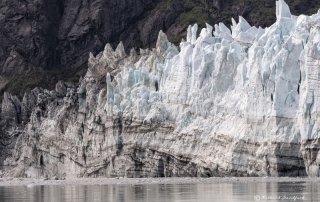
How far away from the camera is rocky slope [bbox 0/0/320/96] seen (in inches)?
4779

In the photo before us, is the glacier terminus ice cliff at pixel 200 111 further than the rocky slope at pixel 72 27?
No

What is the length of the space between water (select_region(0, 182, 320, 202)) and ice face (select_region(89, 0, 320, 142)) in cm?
511

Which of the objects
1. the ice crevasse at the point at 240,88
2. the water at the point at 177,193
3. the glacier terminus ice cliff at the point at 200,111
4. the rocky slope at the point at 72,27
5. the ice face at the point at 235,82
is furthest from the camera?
the rocky slope at the point at 72,27

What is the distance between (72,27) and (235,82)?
70.4 m

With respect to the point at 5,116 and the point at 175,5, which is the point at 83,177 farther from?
the point at 175,5

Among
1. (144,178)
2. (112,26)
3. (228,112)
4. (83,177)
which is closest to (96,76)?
(83,177)

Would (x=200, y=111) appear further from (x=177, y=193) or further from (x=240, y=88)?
(x=177, y=193)

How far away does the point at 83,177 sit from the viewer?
71.2 m

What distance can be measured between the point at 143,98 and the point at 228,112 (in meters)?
8.81

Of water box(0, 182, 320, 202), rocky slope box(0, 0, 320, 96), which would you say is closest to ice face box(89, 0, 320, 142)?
water box(0, 182, 320, 202)

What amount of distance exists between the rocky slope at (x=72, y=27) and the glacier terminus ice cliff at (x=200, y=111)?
136 feet

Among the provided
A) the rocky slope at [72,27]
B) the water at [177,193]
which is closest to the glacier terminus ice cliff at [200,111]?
the water at [177,193]

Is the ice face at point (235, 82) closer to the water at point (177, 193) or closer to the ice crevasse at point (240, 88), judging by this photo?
the ice crevasse at point (240, 88)

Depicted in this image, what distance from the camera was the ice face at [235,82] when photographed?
174 feet
